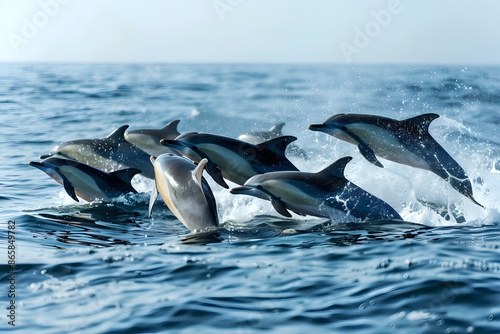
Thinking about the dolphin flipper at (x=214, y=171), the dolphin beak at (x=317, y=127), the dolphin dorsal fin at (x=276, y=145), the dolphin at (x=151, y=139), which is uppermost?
the dolphin at (x=151, y=139)

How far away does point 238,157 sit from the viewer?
10.6m

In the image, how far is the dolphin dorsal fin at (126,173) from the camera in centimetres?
1171

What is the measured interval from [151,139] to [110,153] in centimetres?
72

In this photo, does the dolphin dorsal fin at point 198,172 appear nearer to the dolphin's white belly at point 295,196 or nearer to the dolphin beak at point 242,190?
the dolphin beak at point 242,190

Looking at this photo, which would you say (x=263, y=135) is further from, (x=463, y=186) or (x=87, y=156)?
(x=463, y=186)

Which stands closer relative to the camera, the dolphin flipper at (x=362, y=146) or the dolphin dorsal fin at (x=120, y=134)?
the dolphin flipper at (x=362, y=146)

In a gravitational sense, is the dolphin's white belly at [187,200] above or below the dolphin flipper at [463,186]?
above

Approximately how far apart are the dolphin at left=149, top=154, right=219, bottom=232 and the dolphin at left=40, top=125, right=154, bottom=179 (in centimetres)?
297

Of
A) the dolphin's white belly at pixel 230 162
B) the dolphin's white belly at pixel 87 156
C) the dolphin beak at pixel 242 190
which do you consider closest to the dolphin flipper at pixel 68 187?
the dolphin's white belly at pixel 87 156

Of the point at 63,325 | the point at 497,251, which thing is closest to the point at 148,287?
the point at 63,325

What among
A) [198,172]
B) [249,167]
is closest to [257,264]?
[198,172]

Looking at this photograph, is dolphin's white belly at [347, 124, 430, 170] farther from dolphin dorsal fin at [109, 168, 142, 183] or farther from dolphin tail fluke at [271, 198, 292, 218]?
dolphin dorsal fin at [109, 168, 142, 183]

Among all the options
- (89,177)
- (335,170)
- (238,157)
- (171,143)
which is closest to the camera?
(335,170)

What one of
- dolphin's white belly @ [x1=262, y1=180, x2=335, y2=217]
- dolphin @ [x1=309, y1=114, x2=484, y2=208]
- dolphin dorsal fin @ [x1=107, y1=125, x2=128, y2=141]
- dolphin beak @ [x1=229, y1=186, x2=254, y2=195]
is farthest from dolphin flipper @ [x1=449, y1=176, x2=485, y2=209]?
dolphin dorsal fin @ [x1=107, y1=125, x2=128, y2=141]
